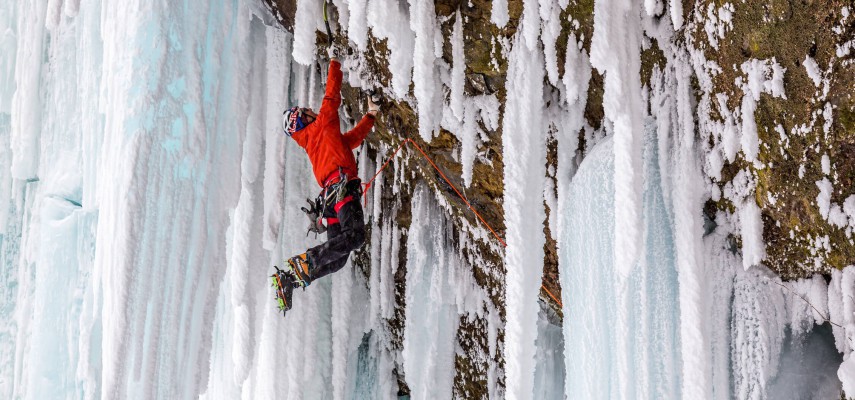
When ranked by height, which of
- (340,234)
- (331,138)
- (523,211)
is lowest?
(523,211)

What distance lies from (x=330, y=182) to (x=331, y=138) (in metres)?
0.22

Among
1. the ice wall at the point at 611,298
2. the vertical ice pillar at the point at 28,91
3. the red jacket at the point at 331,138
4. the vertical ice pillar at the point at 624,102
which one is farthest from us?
the vertical ice pillar at the point at 28,91

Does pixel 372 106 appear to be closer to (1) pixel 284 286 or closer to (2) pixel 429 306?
(1) pixel 284 286

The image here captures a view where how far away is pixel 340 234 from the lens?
3432 millimetres

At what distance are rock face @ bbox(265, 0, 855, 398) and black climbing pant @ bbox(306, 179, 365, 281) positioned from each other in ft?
2.90

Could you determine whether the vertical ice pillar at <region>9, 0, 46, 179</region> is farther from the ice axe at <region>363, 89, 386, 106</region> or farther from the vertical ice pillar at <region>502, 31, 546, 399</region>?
the vertical ice pillar at <region>502, 31, 546, 399</region>

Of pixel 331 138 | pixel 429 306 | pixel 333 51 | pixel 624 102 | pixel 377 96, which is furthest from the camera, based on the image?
pixel 429 306

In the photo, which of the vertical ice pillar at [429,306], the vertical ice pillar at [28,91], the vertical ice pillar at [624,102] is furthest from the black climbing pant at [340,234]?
the vertical ice pillar at [28,91]

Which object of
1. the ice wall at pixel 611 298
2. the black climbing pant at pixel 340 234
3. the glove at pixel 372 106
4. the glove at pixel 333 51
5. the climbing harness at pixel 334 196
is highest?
the glove at pixel 333 51

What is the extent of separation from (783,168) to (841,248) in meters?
0.28

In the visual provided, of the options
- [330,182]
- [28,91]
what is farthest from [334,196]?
[28,91]

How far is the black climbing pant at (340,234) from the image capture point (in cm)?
339

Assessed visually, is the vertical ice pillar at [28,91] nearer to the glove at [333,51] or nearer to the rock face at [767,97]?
the glove at [333,51]

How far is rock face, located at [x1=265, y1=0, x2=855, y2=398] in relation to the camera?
185 cm
